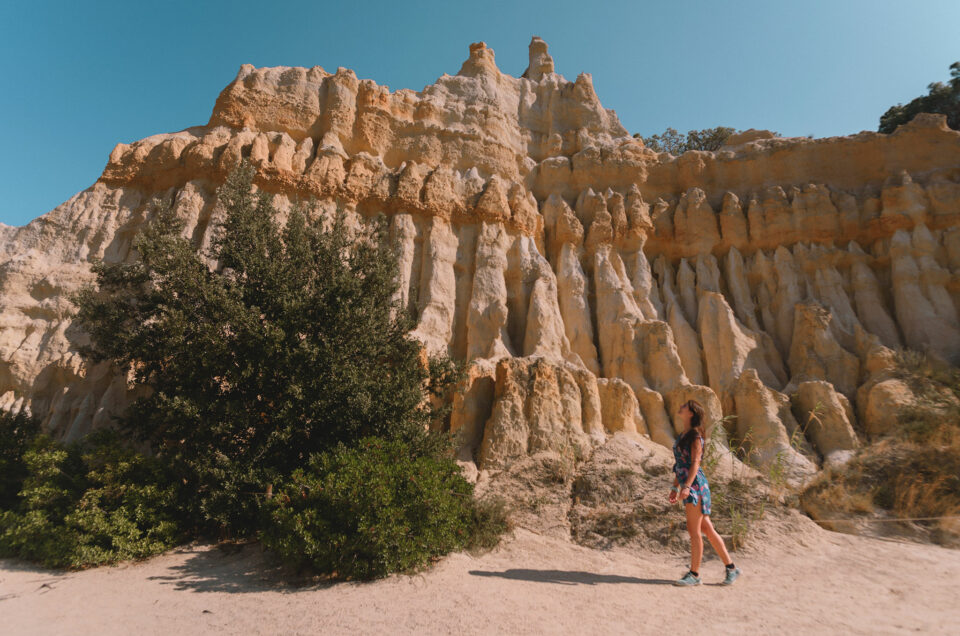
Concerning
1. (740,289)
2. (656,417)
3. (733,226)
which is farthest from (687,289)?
(656,417)

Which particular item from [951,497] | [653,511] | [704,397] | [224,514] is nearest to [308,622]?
[224,514]

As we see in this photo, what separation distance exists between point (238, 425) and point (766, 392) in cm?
1461

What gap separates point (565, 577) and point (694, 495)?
1.94m

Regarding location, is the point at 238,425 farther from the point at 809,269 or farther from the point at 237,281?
the point at 809,269

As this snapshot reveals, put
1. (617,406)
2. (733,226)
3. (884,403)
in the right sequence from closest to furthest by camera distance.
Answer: (617,406) → (884,403) → (733,226)

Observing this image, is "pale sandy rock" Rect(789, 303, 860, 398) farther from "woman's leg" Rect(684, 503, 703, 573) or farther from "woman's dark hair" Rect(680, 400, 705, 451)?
"woman's leg" Rect(684, 503, 703, 573)

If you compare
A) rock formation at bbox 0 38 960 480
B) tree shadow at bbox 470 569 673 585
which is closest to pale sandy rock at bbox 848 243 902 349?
rock formation at bbox 0 38 960 480

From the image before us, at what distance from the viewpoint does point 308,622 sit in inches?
182

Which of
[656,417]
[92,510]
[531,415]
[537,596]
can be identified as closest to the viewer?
[537,596]

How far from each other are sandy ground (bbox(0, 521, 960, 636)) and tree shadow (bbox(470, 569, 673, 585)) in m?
0.02

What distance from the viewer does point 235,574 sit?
250 inches

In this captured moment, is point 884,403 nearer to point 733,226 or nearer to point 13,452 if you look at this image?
point 733,226

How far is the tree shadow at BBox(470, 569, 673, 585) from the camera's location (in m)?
5.47

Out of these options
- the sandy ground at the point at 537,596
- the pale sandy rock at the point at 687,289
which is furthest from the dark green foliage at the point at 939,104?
the sandy ground at the point at 537,596
